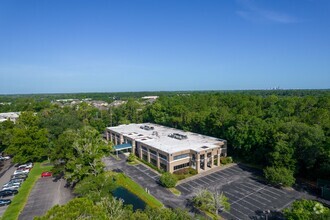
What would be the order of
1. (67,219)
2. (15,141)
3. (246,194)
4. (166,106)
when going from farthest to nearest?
(166,106), (15,141), (246,194), (67,219)

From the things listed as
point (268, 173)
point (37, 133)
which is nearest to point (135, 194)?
point (268, 173)

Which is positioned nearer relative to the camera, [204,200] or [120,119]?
[204,200]

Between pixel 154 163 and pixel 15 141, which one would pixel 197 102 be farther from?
pixel 15 141

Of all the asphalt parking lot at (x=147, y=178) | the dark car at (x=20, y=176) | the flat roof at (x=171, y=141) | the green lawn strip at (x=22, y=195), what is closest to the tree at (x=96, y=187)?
the asphalt parking lot at (x=147, y=178)

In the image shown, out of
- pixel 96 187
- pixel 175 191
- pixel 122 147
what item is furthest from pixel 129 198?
pixel 122 147

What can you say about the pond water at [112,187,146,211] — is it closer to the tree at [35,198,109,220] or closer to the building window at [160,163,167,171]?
the building window at [160,163,167,171]

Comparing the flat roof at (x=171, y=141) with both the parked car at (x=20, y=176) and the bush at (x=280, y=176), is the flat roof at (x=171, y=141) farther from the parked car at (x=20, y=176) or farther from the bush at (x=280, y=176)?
the parked car at (x=20, y=176)
